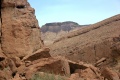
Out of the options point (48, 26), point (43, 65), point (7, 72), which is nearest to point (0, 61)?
point (7, 72)

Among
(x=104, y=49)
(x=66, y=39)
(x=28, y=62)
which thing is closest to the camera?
(x=28, y=62)

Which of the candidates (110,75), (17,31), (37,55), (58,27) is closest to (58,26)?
(58,27)

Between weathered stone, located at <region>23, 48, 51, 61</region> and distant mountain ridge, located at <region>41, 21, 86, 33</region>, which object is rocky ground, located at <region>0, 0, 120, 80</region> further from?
distant mountain ridge, located at <region>41, 21, 86, 33</region>

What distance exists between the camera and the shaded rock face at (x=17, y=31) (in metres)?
12.2

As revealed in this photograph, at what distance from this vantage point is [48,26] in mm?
108125

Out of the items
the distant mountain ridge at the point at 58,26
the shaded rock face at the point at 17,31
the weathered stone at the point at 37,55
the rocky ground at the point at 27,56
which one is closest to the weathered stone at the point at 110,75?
the rocky ground at the point at 27,56

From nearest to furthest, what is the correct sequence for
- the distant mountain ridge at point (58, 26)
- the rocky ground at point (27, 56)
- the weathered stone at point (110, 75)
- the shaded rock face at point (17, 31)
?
the rocky ground at point (27, 56)
the weathered stone at point (110, 75)
the shaded rock face at point (17, 31)
the distant mountain ridge at point (58, 26)

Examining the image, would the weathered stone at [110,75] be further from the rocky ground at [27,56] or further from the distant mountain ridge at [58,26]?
the distant mountain ridge at [58,26]

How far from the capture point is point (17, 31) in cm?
1233

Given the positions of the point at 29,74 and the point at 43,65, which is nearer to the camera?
the point at 29,74

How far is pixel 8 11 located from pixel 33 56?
7.78ft

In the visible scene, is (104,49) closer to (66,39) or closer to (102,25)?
(102,25)

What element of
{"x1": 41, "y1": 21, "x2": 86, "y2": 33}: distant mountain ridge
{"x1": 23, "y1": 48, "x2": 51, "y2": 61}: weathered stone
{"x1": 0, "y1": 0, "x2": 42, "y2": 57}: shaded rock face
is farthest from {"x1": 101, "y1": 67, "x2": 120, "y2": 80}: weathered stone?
{"x1": 41, "y1": 21, "x2": 86, "y2": 33}: distant mountain ridge

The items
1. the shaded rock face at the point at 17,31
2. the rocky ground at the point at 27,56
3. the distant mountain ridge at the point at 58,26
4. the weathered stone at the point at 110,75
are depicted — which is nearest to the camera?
the rocky ground at the point at 27,56
